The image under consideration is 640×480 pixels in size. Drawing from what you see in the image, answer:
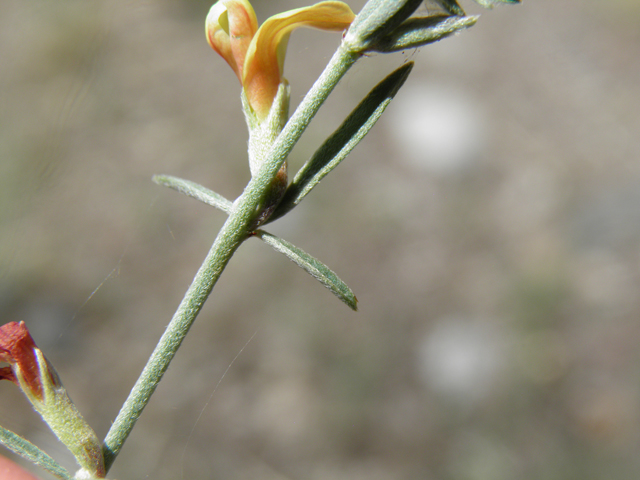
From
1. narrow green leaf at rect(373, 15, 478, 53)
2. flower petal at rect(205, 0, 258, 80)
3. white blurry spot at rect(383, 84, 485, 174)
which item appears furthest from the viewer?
white blurry spot at rect(383, 84, 485, 174)

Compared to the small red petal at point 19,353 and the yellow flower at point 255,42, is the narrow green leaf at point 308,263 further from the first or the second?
the small red petal at point 19,353

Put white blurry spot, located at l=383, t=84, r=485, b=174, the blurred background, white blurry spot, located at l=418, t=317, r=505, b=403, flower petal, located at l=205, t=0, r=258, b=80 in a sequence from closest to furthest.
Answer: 1. flower petal, located at l=205, t=0, r=258, b=80
2. the blurred background
3. white blurry spot, located at l=418, t=317, r=505, b=403
4. white blurry spot, located at l=383, t=84, r=485, b=174

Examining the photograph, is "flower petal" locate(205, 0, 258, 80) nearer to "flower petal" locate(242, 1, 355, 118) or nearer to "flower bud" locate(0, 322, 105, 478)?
"flower petal" locate(242, 1, 355, 118)

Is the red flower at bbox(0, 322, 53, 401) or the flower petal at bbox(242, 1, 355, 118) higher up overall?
the flower petal at bbox(242, 1, 355, 118)

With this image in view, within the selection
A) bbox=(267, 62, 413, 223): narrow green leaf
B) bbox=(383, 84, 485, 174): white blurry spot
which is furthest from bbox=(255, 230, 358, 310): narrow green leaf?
bbox=(383, 84, 485, 174): white blurry spot

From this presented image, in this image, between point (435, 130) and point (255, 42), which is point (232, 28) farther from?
point (435, 130)

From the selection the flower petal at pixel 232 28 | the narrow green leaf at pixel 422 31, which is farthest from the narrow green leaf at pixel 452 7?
the flower petal at pixel 232 28
